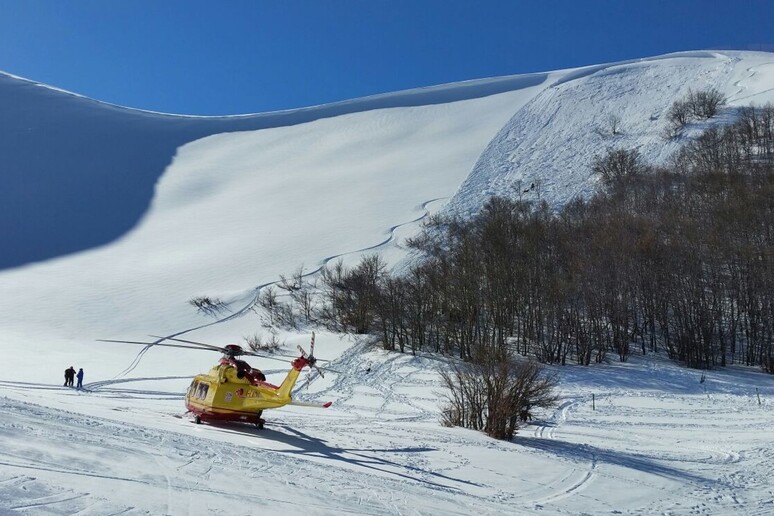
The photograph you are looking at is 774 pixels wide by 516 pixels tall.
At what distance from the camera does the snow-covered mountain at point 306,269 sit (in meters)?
8.92

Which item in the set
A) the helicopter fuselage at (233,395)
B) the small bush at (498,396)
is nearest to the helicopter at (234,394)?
the helicopter fuselage at (233,395)

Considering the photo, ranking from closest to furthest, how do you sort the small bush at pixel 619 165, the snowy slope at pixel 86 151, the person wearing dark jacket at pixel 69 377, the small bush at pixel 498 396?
the small bush at pixel 498 396
the person wearing dark jacket at pixel 69 377
the small bush at pixel 619 165
the snowy slope at pixel 86 151

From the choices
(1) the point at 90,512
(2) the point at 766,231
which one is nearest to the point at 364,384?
(1) the point at 90,512

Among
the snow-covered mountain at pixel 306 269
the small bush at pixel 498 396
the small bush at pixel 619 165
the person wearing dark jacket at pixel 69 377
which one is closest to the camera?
the snow-covered mountain at pixel 306 269

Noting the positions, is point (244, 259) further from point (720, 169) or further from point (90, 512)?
point (90, 512)

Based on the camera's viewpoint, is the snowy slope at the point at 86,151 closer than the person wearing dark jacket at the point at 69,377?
No

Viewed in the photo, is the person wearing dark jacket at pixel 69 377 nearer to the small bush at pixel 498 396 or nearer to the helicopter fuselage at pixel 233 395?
the helicopter fuselage at pixel 233 395

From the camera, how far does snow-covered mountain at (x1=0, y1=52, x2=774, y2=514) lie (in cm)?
892

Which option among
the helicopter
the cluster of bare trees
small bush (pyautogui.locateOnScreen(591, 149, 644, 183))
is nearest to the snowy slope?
the cluster of bare trees

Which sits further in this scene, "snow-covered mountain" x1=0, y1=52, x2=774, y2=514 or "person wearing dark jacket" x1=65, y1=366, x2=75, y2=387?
"person wearing dark jacket" x1=65, y1=366, x2=75, y2=387

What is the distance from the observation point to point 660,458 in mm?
13070

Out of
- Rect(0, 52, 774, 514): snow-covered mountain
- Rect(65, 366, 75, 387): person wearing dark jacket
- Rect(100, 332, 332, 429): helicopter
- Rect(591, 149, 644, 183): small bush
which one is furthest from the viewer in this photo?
Rect(591, 149, 644, 183): small bush

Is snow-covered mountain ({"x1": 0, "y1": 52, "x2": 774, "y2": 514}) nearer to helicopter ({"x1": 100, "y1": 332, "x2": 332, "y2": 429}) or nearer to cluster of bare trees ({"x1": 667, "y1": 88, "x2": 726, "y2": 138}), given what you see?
helicopter ({"x1": 100, "y1": 332, "x2": 332, "y2": 429})

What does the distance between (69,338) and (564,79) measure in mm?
58616
